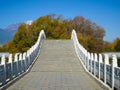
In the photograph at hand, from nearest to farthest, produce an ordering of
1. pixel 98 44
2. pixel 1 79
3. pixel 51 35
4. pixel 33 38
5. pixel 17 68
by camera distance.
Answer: pixel 1 79 < pixel 17 68 < pixel 33 38 < pixel 51 35 < pixel 98 44

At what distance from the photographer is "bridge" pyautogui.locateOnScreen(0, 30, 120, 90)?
16.7 m

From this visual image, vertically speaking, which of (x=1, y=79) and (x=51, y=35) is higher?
(x=51, y=35)

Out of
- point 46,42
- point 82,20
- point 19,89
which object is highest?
point 82,20

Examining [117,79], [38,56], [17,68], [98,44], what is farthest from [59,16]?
[117,79]

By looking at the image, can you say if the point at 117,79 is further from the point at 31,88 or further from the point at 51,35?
the point at 51,35

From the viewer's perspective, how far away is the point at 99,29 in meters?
97.1

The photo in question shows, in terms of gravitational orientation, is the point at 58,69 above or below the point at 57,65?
below

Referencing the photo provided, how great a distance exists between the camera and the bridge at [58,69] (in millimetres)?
16672

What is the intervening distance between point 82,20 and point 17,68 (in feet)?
246

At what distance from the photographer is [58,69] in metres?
29.4

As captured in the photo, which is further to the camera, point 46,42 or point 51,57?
point 46,42

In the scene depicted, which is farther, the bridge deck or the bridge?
the bridge deck

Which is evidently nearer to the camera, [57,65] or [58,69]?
[58,69]

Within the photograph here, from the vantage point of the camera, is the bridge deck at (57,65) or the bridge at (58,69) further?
the bridge deck at (57,65)
